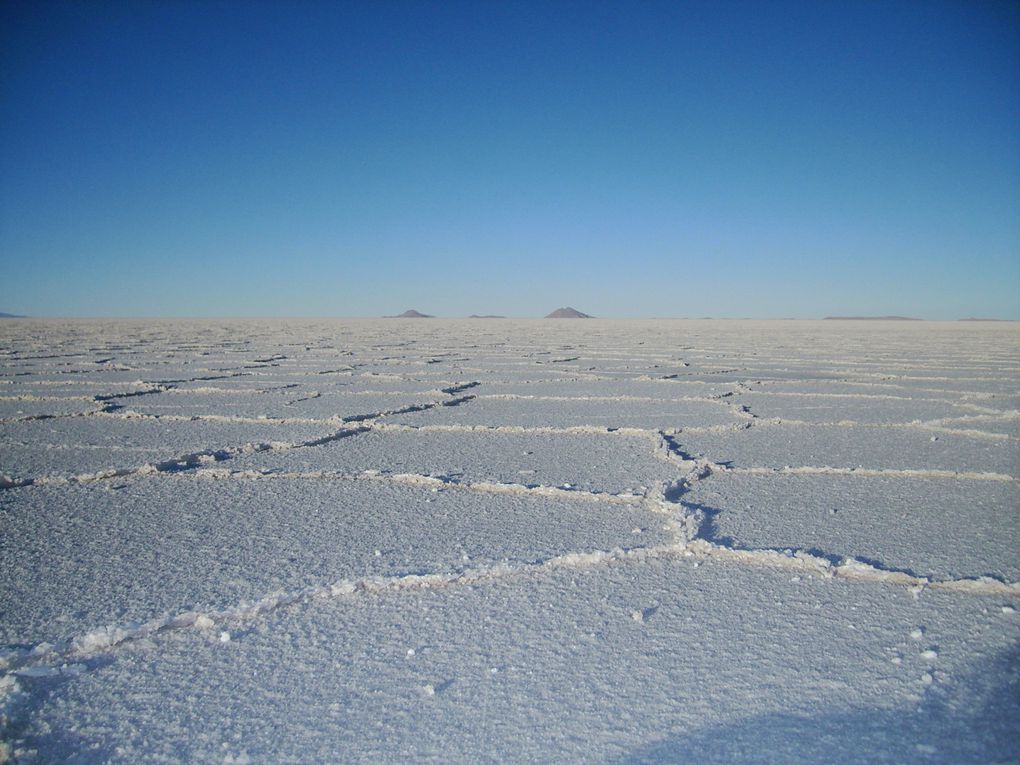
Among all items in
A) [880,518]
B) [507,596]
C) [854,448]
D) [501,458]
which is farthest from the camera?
[854,448]

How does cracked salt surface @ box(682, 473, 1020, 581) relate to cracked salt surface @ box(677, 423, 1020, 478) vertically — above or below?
below

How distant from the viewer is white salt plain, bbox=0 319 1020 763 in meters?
0.88

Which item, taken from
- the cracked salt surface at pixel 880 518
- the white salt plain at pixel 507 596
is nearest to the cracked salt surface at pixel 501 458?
the white salt plain at pixel 507 596

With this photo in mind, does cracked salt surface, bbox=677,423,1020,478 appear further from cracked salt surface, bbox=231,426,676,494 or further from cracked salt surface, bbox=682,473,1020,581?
cracked salt surface, bbox=231,426,676,494

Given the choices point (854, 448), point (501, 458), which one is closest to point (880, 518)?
point (854, 448)

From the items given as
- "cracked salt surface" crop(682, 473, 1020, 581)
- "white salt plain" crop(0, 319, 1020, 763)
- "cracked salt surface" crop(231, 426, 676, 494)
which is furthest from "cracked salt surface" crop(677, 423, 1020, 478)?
"cracked salt surface" crop(231, 426, 676, 494)

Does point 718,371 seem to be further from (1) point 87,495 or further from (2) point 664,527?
(1) point 87,495

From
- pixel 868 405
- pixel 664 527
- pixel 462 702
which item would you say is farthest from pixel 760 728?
pixel 868 405

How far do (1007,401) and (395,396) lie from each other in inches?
143

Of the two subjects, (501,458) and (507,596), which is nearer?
(507,596)

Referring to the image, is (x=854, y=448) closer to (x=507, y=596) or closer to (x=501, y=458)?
(x=501, y=458)

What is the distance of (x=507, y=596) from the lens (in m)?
1.25

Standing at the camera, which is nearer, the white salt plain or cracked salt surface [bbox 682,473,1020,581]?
the white salt plain

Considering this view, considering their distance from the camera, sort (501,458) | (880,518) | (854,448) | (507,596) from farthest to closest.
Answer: (854,448)
(501,458)
(880,518)
(507,596)
